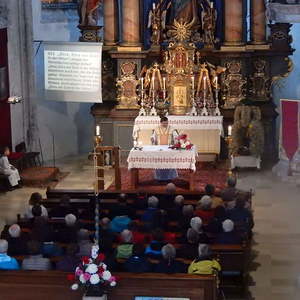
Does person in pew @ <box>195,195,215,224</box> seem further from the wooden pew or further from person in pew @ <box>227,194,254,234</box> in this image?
the wooden pew

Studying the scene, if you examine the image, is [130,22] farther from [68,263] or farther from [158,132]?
[68,263]

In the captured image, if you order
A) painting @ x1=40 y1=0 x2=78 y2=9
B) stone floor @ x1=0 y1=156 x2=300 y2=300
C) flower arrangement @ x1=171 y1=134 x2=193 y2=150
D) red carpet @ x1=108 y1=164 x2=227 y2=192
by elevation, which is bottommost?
stone floor @ x1=0 y1=156 x2=300 y2=300

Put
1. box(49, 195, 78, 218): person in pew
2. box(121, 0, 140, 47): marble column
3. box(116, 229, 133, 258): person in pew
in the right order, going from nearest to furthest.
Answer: box(116, 229, 133, 258): person in pew
box(49, 195, 78, 218): person in pew
box(121, 0, 140, 47): marble column

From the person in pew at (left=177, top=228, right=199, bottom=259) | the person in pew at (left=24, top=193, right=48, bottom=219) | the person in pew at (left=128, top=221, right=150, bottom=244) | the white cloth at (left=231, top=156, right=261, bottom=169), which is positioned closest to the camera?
the person in pew at (left=177, top=228, right=199, bottom=259)

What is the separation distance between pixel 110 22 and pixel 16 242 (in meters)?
10.8

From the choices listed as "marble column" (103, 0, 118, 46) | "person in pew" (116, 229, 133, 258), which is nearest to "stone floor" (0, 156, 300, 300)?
"person in pew" (116, 229, 133, 258)

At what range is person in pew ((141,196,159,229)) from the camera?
458 inches

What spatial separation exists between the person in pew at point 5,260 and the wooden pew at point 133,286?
20.4 inches

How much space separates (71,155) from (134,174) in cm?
555

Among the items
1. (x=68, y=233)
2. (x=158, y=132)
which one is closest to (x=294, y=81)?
(x=158, y=132)

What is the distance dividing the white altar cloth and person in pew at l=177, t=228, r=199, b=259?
538 centimetres

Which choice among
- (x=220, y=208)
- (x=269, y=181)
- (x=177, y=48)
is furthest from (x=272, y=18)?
(x=220, y=208)

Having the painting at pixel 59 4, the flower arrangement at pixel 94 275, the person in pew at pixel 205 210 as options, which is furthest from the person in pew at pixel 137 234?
the painting at pixel 59 4

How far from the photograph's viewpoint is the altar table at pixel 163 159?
1617 cm
